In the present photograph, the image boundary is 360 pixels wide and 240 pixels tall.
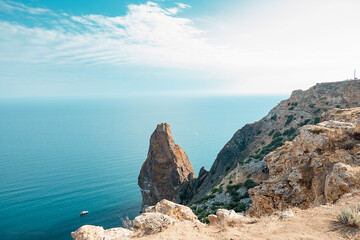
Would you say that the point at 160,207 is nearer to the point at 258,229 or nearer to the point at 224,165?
the point at 258,229

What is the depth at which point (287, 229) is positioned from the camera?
6801 millimetres

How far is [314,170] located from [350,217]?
532cm

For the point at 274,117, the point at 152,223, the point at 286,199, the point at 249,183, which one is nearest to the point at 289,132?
the point at 274,117

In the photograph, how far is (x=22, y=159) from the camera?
82.9 meters

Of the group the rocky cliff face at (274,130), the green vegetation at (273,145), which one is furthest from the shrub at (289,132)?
the green vegetation at (273,145)

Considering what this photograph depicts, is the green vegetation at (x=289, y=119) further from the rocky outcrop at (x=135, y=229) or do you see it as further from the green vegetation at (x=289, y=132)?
the rocky outcrop at (x=135, y=229)

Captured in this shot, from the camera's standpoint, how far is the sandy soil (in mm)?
6242

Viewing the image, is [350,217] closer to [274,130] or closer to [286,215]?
[286,215]

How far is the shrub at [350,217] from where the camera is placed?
6.03 meters

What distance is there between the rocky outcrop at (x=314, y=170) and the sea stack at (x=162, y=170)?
32.2 m

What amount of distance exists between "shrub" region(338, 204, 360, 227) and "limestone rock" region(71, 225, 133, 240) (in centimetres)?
738

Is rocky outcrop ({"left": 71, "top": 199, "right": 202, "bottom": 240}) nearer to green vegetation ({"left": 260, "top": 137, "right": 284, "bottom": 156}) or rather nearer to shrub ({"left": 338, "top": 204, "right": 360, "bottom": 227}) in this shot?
shrub ({"left": 338, "top": 204, "right": 360, "bottom": 227})

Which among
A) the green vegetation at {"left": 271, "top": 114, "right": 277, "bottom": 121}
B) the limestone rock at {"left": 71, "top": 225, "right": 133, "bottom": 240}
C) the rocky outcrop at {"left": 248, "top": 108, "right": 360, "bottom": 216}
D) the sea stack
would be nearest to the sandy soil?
the limestone rock at {"left": 71, "top": 225, "right": 133, "bottom": 240}

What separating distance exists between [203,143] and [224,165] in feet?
252
